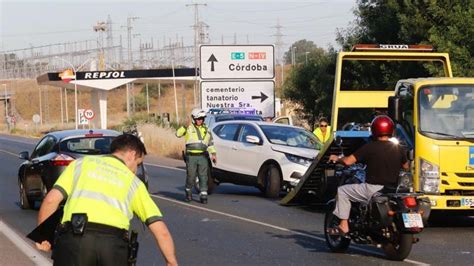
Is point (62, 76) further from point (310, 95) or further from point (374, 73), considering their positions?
point (374, 73)

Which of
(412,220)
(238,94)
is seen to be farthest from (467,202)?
(238,94)

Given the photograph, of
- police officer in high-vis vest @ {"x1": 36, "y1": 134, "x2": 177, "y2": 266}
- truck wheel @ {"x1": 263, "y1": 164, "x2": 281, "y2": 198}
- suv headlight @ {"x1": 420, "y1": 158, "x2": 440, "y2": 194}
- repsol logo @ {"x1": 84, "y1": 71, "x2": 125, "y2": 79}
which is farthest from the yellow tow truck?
repsol logo @ {"x1": 84, "y1": 71, "x2": 125, "y2": 79}

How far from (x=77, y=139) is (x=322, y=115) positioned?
21317mm

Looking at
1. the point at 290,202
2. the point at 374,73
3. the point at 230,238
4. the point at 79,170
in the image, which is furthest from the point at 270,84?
the point at 79,170

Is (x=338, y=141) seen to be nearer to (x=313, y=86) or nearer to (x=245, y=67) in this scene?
(x=245, y=67)

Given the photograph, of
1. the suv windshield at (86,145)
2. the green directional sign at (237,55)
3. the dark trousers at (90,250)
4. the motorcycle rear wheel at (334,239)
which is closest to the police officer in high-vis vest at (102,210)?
the dark trousers at (90,250)

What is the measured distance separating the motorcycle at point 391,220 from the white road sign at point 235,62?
2145 centimetres

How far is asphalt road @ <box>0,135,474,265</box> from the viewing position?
1105 centimetres

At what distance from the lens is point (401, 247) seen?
10.6m

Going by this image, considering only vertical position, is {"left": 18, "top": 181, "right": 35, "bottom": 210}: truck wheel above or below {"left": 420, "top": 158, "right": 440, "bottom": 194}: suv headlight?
below

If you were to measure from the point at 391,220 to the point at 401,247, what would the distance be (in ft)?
1.12

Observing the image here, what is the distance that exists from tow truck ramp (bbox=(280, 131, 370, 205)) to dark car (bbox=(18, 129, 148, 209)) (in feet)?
9.28

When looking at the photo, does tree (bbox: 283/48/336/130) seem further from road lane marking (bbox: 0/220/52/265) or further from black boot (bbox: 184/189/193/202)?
road lane marking (bbox: 0/220/52/265)

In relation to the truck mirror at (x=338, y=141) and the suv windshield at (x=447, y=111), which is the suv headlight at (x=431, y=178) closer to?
the suv windshield at (x=447, y=111)
